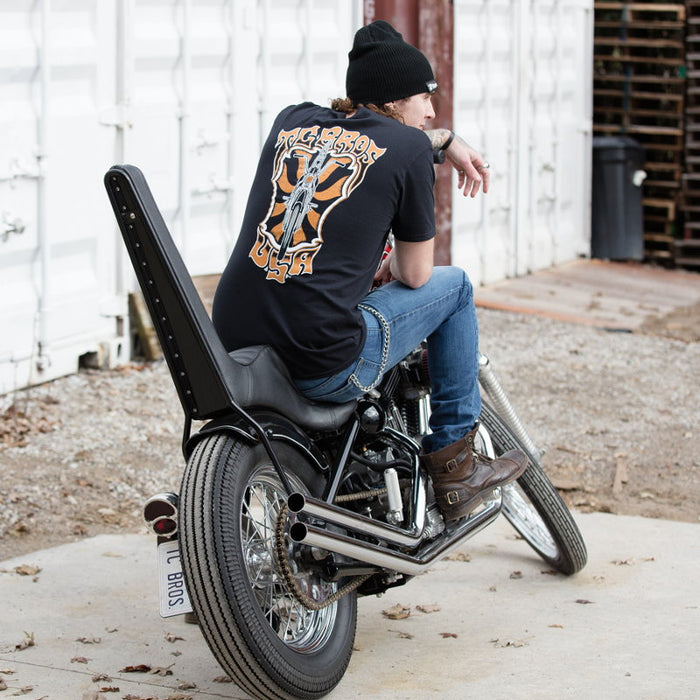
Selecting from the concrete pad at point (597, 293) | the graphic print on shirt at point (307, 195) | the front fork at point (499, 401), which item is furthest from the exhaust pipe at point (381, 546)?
the concrete pad at point (597, 293)

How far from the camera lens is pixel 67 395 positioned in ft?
21.4

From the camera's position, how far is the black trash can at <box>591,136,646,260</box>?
1213 cm

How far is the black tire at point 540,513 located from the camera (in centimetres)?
447

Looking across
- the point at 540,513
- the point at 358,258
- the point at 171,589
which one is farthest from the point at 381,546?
the point at 540,513

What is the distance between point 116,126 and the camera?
22.6 feet

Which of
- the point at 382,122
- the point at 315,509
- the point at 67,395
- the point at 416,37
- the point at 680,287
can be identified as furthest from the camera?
the point at 680,287

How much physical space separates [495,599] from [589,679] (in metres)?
0.80

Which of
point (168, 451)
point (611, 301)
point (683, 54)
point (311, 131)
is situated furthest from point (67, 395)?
point (683, 54)

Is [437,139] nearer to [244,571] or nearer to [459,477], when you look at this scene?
[459,477]

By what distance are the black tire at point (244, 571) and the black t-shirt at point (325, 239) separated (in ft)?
1.11

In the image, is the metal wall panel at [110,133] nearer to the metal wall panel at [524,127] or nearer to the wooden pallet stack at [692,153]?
the metal wall panel at [524,127]

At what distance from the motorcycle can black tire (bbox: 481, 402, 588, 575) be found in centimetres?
53

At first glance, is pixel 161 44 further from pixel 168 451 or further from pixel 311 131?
pixel 311 131

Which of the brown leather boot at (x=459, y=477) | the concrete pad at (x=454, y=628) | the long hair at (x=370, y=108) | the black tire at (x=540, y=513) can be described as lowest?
the concrete pad at (x=454, y=628)
